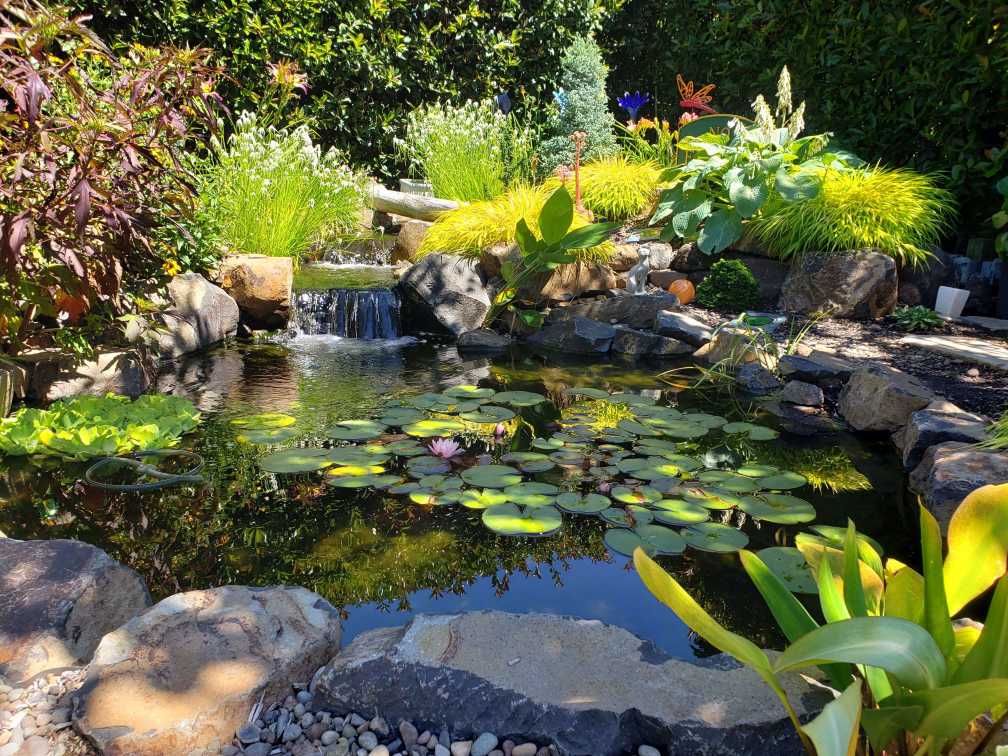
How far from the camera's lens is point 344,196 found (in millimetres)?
7863

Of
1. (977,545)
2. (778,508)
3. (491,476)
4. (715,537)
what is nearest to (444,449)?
(491,476)

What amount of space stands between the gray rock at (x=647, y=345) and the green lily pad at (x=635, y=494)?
2.80m

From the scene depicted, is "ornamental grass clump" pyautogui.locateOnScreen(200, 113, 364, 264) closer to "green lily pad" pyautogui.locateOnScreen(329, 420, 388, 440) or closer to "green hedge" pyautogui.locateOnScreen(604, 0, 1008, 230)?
"green lily pad" pyautogui.locateOnScreen(329, 420, 388, 440)

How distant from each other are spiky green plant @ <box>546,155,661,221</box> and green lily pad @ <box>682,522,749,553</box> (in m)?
5.50

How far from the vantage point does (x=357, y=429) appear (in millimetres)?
3711

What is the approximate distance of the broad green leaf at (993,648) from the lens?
1185 mm

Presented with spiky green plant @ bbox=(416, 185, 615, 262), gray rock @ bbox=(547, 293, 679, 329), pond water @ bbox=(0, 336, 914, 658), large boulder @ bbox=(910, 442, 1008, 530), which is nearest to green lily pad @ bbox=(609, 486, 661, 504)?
pond water @ bbox=(0, 336, 914, 658)

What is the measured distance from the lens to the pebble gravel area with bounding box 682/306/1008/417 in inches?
159

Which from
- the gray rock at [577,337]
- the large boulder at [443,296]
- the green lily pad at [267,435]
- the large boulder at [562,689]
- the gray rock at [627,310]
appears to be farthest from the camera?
the large boulder at [443,296]

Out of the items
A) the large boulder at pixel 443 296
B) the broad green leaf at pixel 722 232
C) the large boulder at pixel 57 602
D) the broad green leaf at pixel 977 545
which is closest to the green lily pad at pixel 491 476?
the large boulder at pixel 57 602

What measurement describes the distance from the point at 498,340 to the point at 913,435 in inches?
126

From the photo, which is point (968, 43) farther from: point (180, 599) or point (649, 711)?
point (180, 599)

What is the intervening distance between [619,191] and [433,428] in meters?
4.86

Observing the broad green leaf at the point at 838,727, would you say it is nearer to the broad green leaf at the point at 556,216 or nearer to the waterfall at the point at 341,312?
the broad green leaf at the point at 556,216
